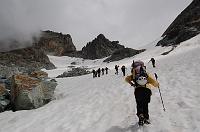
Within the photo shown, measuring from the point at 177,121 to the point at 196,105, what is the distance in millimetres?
1804

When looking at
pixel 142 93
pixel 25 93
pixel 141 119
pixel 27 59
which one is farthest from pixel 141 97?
pixel 27 59

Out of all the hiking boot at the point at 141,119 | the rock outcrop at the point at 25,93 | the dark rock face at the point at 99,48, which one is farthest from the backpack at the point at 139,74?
the dark rock face at the point at 99,48

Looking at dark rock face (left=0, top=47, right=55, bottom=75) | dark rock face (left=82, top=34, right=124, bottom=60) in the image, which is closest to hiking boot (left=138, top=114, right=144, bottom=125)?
dark rock face (left=0, top=47, right=55, bottom=75)

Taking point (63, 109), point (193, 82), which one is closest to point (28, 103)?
point (63, 109)

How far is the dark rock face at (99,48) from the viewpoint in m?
162

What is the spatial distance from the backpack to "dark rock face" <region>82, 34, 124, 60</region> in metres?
147

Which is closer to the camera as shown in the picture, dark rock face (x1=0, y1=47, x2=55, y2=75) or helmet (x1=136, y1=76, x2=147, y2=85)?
helmet (x1=136, y1=76, x2=147, y2=85)

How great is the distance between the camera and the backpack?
10.3 metres

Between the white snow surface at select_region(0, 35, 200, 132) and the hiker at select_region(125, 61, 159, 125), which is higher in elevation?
the hiker at select_region(125, 61, 159, 125)

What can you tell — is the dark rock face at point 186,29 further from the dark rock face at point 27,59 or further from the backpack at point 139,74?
the backpack at point 139,74

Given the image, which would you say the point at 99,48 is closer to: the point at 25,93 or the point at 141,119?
the point at 25,93

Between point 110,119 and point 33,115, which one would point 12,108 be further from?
point 110,119

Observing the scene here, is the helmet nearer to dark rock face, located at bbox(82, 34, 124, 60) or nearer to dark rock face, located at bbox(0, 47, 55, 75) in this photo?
dark rock face, located at bbox(0, 47, 55, 75)

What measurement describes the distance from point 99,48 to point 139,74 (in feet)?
508
